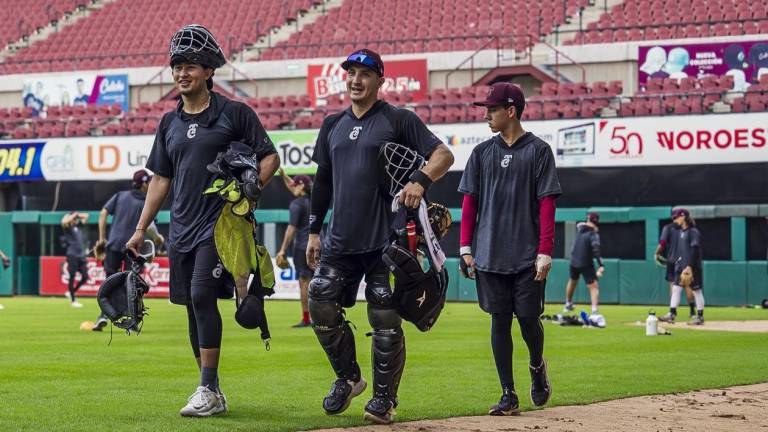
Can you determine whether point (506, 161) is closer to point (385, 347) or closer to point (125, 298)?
point (385, 347)

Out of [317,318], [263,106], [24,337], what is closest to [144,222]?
[317,318]

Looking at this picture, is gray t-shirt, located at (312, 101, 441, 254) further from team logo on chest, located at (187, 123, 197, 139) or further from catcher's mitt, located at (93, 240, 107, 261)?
catcher's mitt, located at (93, 240, 107, 261)

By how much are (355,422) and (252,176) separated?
5.19 ft

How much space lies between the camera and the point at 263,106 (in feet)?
118

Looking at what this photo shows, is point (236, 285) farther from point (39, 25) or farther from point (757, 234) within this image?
point (39, 25)

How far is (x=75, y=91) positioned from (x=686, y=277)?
24352 millimetres

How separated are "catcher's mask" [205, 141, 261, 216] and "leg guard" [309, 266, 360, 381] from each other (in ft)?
2.04

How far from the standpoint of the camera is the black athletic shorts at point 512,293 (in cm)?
869

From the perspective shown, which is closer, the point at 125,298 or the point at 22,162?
the point at 125,298

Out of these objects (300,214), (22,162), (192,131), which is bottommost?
(300,214)

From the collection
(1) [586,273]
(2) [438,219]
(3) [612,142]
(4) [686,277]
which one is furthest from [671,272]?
(2) [438,219]

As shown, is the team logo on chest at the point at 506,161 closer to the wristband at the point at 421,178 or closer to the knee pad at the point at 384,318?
the wristband at the point at 421,178

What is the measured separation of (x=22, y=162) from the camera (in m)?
35.2

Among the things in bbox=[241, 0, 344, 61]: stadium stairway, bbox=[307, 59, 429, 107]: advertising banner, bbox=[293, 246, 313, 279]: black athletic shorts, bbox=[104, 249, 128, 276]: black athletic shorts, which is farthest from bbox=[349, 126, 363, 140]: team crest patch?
bbox=[241, 0, 344, 61]: stadium stairway
